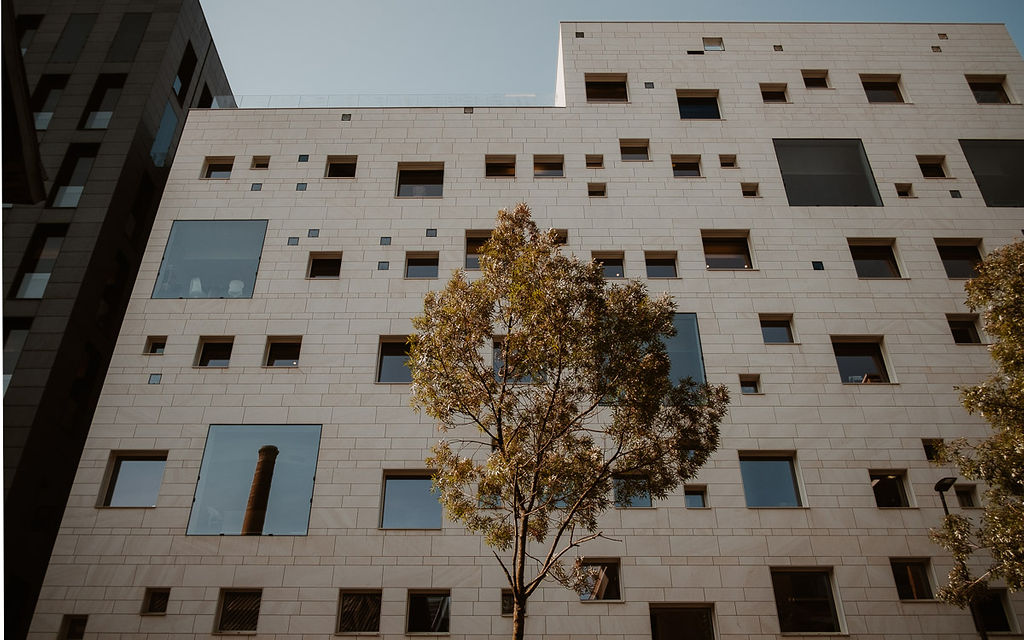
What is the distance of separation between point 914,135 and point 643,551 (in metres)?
19.3

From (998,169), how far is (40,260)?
1335 inches

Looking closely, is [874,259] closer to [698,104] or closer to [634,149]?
[698,104]

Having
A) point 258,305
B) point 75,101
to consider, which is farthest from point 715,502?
point 75,101

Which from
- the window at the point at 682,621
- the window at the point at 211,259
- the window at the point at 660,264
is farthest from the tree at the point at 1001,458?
the window at the point at 211,259

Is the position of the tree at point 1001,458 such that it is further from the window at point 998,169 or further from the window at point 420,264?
the window at point 420,264

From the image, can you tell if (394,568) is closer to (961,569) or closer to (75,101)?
(961,569)

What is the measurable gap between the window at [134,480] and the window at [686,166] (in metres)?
19.8

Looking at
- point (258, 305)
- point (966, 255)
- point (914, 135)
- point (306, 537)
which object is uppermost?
point (914, 135)

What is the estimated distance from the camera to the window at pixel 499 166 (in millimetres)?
25531

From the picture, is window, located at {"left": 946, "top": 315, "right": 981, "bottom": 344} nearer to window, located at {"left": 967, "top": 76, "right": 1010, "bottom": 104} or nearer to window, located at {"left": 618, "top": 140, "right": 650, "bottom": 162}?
window, located at {"left": 967, "top": 76, "right": 1010, "bottom": 104}

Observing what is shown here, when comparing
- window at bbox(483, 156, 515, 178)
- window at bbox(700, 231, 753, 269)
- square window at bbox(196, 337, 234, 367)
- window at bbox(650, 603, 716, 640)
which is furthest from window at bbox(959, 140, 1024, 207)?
square window at bbox(196, 337, 234, 367)

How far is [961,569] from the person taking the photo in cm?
1521

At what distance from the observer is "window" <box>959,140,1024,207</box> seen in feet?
80.1

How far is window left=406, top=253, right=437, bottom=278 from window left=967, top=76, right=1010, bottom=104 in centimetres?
2305
